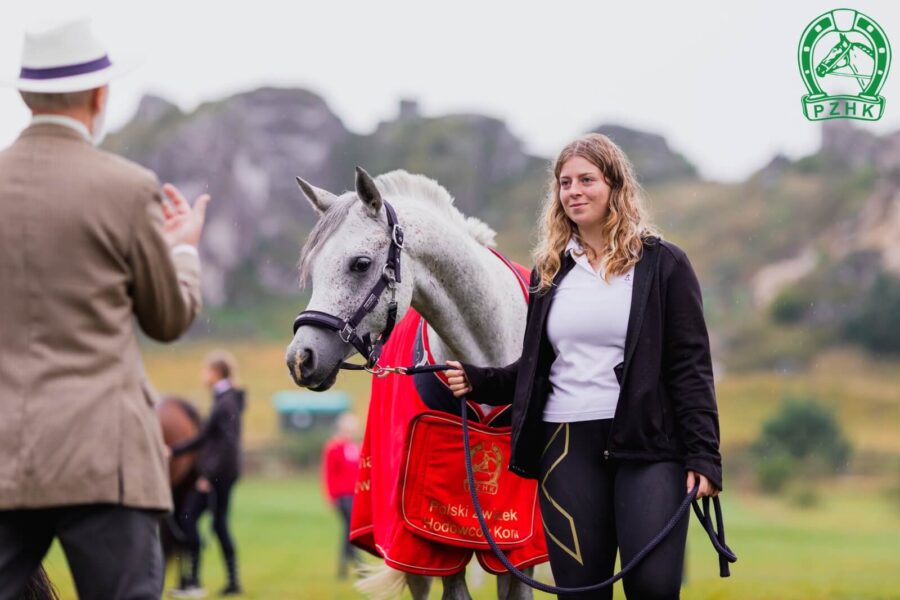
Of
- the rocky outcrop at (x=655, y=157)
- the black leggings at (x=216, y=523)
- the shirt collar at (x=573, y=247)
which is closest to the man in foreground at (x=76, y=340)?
the shirt collar at (x=573, y=247)

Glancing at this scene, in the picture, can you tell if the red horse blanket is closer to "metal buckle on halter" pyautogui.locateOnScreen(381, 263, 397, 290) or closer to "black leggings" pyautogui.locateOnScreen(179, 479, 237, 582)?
"metal buckle on halter" pyautogui.locateOnScreen(381, 263, 397, 290)

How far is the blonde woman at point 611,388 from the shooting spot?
3707 mm

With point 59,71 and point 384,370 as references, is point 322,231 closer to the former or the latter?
point 384,370

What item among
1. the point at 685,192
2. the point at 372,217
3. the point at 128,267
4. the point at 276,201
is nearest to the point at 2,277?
the point at 128,267

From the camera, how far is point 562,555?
12.6 ft

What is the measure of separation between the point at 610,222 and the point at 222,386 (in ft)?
23.1

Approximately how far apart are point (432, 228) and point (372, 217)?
30 centimetres

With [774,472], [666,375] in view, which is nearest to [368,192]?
Answer: [666,375]

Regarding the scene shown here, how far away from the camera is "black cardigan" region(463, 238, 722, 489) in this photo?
3.71m

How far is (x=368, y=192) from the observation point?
176 inches

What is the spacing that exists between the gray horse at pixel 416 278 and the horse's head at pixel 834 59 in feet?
11.0

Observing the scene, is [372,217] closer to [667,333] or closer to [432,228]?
[432,228]

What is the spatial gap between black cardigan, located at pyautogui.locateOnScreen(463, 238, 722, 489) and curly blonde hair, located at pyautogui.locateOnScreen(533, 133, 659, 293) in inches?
2.3

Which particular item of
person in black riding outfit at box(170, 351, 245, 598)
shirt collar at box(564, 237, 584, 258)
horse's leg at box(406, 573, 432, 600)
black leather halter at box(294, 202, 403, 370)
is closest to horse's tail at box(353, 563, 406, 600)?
horse's leg at box(406, 573, 432, 600)
